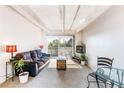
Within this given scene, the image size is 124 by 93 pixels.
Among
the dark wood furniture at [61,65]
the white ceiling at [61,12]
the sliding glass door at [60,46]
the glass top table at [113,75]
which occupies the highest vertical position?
the white ceiling at [61,12]

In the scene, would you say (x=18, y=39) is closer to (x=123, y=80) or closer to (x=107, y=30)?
(x=107, y=30)

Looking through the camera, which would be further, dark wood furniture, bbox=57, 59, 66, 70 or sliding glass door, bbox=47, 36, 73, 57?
sliding glass door, bbox=47, 36, 73, 57

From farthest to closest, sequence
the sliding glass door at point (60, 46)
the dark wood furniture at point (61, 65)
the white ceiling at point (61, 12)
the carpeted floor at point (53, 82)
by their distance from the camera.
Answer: the sliding glass door at point (60, 46) < the dark wood furniture at point (61, 65) < the white ceiling at point (61, 12) < the carpeted floor at point (53, 82)

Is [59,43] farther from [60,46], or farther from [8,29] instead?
[8,29]

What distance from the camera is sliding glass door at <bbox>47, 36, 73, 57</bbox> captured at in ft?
37.4

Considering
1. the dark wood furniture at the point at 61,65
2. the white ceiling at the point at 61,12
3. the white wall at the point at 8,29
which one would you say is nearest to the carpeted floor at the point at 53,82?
the white wall at the point at 8,29

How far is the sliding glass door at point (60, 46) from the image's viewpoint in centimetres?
1139

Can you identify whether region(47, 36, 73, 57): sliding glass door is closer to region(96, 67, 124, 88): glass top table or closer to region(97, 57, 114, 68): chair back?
region(97, 57, 114, 68): chair back

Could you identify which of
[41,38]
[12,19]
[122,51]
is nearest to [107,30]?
[122,51]

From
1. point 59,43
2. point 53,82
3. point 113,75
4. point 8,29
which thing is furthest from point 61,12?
point 59,43

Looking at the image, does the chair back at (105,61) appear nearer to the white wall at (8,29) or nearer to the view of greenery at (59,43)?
the white wall at (8,29)

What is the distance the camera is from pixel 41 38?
10445mm

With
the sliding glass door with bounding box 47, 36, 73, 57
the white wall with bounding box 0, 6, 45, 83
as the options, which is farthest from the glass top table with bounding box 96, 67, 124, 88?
the sliding glass door with bounding box 47, 36, 73, 57
